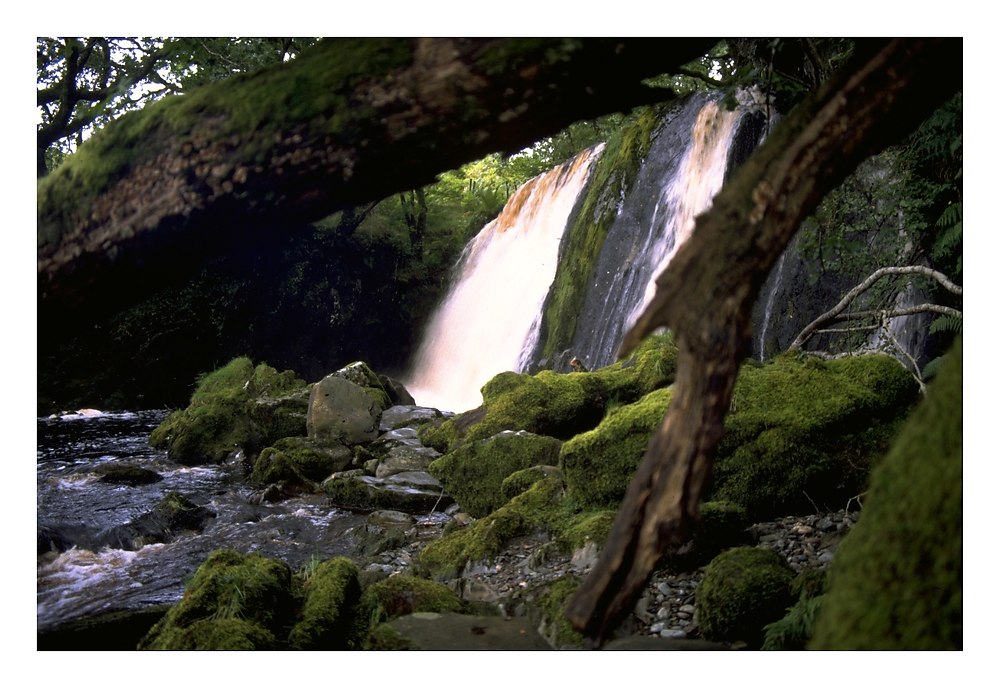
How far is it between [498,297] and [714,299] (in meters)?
9.37

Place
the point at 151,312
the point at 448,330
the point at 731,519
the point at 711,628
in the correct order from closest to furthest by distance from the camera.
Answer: the point at 711,628, the point at 731,519, the point at 151,312, the point at 448,330

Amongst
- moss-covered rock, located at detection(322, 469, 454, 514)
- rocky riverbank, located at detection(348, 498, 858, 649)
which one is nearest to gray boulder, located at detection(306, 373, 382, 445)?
moss-covered rock, located at detection(322, 469, 454, 514)

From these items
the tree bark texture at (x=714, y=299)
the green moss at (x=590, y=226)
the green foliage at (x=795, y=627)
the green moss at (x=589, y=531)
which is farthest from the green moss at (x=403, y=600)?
the green moss at (x=590, y=226)

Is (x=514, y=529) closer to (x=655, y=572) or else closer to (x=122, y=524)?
(x=655, y=572)

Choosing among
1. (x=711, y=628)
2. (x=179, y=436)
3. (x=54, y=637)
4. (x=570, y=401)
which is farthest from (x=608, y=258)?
(x=54, y=637)

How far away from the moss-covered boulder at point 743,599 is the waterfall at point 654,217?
15.0ft

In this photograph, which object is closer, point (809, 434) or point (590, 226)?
point (809, 434)

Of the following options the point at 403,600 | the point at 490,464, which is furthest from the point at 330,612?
the point at 490,464

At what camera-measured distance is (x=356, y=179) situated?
1888 mm

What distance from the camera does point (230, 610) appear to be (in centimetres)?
316

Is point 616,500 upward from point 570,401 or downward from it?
downward

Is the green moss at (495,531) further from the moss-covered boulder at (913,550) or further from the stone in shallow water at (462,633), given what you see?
the moss-covered boulder at (913,550)
